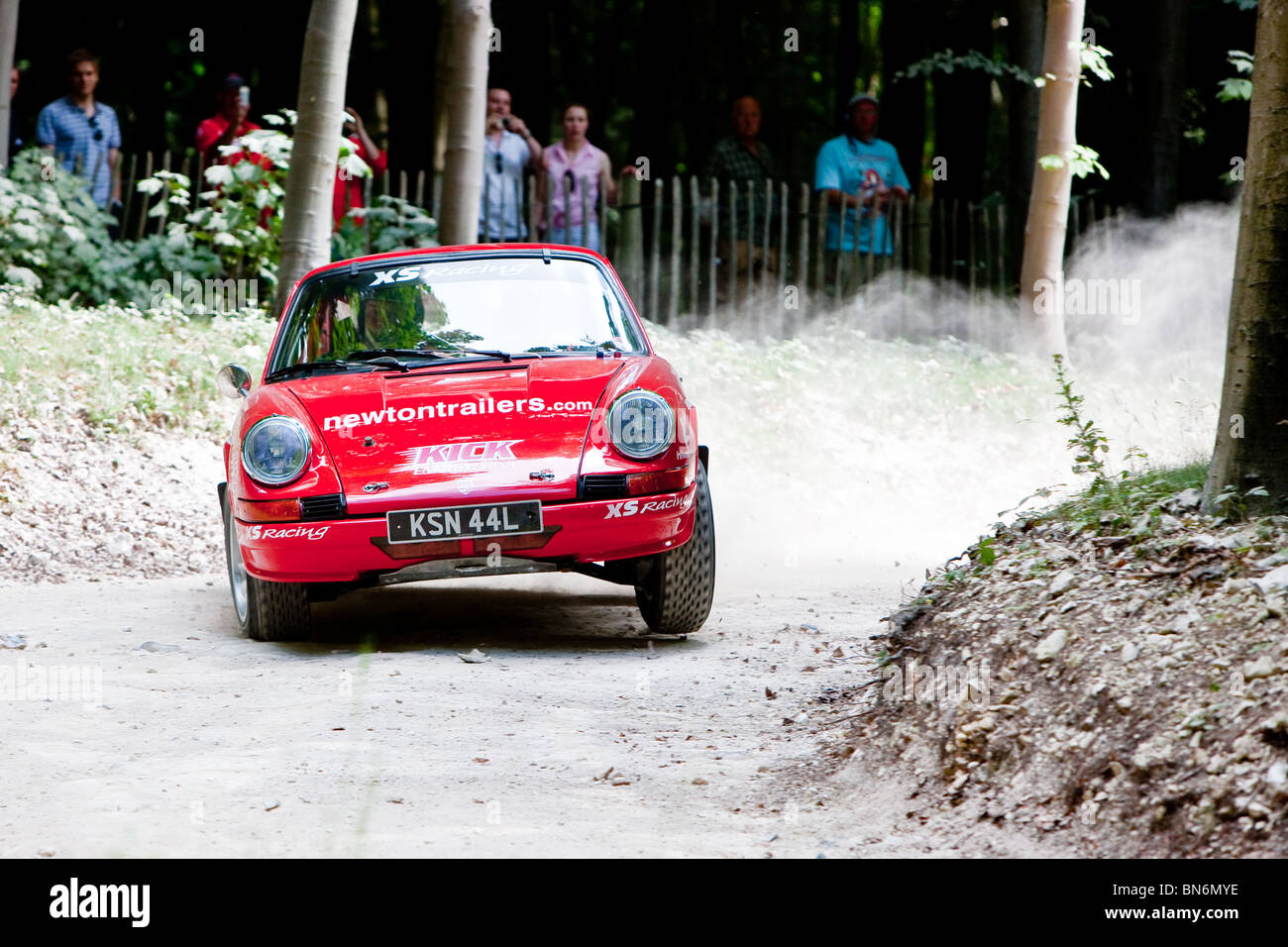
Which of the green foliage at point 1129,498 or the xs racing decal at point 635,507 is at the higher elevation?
the green foliage at point 1129,498

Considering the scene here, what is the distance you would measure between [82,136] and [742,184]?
6964 millimetres

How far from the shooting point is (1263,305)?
5.02m

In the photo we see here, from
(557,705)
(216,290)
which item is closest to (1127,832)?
(557,705)

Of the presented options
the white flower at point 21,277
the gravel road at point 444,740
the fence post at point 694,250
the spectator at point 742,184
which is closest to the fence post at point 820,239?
the spectator at point 742,184

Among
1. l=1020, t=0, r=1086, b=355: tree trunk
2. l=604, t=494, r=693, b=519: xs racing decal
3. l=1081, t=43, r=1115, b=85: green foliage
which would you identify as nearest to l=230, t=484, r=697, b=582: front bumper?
l=604, t=494, r=693, b=519: xs racing decal

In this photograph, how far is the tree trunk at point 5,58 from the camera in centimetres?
1448

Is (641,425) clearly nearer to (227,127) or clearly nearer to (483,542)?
(483,542)

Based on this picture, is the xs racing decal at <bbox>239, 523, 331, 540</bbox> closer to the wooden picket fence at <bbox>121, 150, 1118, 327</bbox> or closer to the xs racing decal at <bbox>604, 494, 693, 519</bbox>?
the xs racing decal at <bbox>604, 494, 693, 519</bbox>

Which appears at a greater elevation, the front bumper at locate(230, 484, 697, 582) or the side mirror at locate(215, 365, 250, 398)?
the side mirror at locate(215, 365, 250, 398)

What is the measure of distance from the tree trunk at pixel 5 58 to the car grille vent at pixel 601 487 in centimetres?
1050

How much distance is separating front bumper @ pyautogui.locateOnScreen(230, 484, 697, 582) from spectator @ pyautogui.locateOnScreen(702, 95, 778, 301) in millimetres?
10485

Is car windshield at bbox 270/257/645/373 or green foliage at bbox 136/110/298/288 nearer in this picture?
car windshield at bbox 270/257/645/373

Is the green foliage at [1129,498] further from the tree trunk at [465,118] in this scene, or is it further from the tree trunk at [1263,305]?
the tree trunk at [465,118]

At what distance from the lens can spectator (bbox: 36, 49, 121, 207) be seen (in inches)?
598
